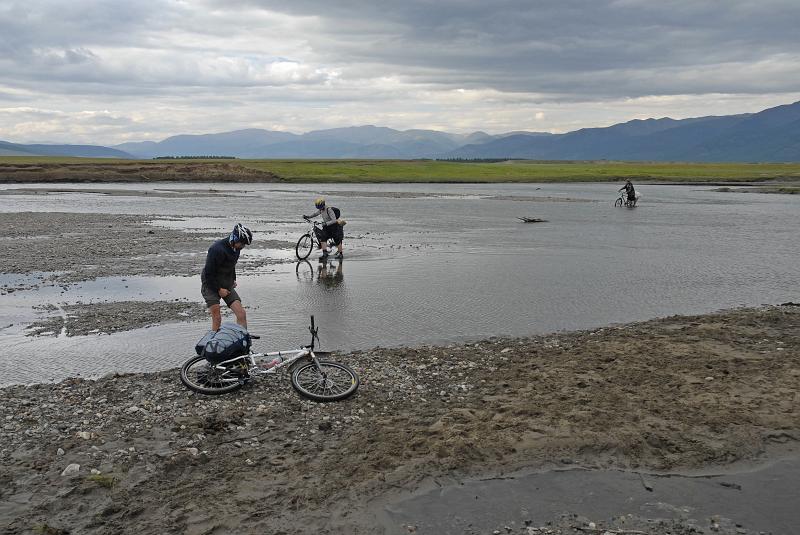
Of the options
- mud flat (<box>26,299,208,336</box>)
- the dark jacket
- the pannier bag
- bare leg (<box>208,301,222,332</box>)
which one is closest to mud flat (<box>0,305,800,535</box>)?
the pannier bag

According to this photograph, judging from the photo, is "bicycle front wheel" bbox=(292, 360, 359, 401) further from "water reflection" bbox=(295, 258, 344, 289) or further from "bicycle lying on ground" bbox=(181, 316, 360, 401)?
"water reflection" bbox=(295, 258, 344, 289)

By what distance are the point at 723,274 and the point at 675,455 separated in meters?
16.8

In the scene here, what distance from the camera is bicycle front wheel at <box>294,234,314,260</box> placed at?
1006 inches

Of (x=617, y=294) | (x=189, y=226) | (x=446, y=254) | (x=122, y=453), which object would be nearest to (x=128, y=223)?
(x=189, y=226)

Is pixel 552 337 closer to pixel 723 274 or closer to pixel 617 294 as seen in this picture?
pixel 617 294

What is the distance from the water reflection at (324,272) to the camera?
2156cm

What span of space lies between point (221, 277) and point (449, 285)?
32.4ft

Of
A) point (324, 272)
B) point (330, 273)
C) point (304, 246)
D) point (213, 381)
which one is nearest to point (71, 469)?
point (213, 381)

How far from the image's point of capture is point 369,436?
356 inches

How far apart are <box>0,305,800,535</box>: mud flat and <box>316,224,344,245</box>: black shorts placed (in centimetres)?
1360

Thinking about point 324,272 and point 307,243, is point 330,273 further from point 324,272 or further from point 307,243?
point 307,243

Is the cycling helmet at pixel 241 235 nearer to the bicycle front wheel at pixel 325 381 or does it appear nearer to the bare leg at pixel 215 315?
the bare leg at pixel 215 315

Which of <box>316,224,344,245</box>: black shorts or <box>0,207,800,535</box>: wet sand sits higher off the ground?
<box>316,224,344,245</box>: black shorts

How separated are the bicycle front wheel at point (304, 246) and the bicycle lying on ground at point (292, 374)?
1473cm
